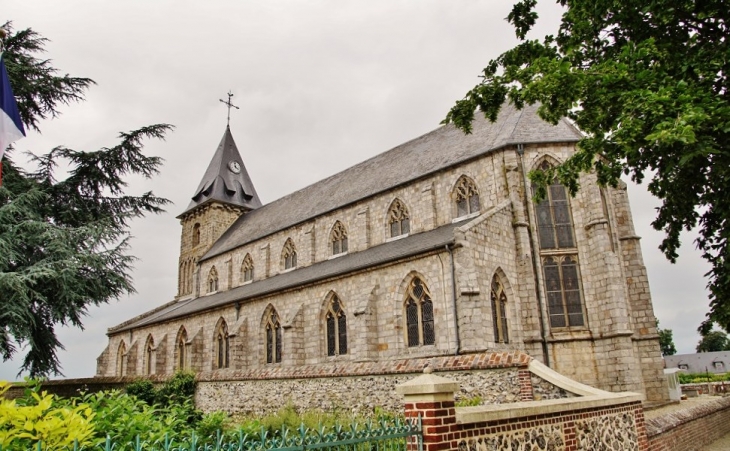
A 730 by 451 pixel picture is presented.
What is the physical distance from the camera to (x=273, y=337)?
909 inches

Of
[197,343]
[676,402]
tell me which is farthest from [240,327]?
[676,402]

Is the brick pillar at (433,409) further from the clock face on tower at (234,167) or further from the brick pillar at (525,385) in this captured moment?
the clock face on tower at (234,167)

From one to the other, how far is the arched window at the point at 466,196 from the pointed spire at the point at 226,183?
21055 millimetres

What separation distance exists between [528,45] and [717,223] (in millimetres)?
5292

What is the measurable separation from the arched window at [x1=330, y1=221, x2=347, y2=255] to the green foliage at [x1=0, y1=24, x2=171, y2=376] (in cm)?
769

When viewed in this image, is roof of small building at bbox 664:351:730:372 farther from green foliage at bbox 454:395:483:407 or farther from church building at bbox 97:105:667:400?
green foliage at bbox 454:395:483:407

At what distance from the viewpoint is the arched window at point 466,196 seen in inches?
789

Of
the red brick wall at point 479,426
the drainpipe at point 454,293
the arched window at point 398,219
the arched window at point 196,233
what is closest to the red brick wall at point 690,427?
the red brick wall at point 479,426

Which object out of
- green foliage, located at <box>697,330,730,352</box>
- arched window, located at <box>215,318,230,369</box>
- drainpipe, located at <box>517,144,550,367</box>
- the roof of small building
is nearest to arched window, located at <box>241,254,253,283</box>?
arched window, located at <box>215,318,230,369</box>

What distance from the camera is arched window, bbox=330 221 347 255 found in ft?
80.9

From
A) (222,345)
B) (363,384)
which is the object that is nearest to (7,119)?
(363,384)

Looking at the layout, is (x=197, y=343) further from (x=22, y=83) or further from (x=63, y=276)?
(x=22, y=83)

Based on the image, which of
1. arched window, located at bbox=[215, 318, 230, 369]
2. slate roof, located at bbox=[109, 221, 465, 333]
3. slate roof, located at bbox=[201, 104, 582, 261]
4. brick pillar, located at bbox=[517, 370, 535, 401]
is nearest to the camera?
brick pillar, located at bbox=[517, 370, 535, 401]

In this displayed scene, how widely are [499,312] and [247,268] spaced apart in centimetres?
1734
